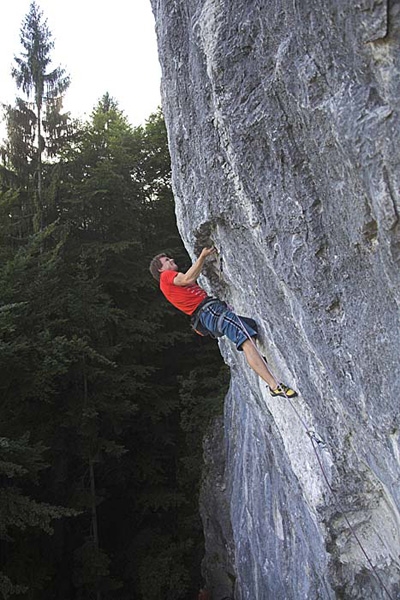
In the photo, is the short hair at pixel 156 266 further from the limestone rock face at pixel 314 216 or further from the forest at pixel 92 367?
the forest at pixel 92 367

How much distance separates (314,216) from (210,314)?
193 cm

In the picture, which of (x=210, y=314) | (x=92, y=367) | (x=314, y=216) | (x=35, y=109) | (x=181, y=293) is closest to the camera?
(x=314, y=216)


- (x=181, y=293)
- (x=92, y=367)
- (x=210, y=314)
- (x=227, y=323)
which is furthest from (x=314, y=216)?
(x=92, y=367)

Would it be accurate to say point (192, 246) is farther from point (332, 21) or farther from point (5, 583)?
point (5, 583)

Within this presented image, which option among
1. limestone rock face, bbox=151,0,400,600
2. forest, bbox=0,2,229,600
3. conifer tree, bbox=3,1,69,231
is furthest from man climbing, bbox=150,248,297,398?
conifer tree, bbox=3,1,69,231

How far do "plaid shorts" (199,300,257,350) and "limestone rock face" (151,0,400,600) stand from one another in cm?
18

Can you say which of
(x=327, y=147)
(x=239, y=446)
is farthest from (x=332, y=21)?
(x=239, y=446)

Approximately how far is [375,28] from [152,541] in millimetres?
11171

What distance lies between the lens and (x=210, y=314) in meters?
5.11

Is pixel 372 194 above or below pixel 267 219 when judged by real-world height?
below

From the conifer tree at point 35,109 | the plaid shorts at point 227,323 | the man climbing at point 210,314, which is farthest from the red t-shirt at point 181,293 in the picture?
the conifer tree at point 35,109

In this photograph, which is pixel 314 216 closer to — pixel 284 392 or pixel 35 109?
pixel 284 392

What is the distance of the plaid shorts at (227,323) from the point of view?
15.9 ft

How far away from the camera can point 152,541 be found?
37.4 ft
